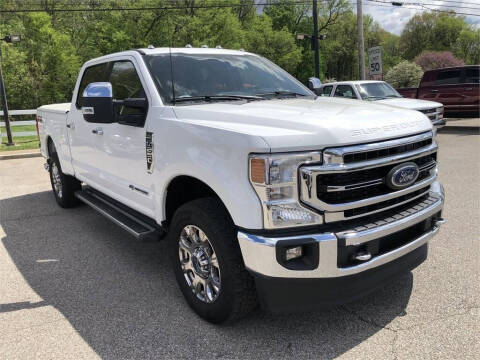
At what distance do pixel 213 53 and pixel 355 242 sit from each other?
2.58m

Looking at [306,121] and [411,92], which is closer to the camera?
[306,121]

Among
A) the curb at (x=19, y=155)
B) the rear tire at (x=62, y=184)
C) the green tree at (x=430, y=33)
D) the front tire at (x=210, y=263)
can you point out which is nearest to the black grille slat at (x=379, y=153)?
the front tire at (x=210, y=263)

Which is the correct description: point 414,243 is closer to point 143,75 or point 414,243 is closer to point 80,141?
Answer: point 143,75

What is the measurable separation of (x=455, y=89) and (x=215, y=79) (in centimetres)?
1390

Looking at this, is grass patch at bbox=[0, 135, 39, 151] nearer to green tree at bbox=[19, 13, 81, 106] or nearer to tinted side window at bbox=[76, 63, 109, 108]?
tinted side window at bbox=[76, 63, 109, 108]

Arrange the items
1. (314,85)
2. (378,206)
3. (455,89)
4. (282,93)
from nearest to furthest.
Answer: (378,206), (282,93), (314,85), (455,89)

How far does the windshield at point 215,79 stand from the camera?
3680 mm

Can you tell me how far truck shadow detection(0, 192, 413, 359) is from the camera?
9.46 feet

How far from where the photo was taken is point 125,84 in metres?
4.20

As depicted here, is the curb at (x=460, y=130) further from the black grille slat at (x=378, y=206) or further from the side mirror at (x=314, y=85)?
the black grille slat at (x=378, y=206)

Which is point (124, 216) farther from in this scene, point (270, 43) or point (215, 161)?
point (270, 43)

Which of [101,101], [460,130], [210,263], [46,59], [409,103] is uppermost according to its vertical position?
[46,59]

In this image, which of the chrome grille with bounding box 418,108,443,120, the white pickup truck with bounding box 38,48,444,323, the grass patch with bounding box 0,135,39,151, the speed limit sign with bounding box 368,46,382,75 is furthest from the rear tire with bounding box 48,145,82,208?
the speed limit sign with bounding box 368,46,382,75

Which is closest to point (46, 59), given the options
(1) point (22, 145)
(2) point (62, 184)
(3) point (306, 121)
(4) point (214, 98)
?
(1) point (22, 145)
